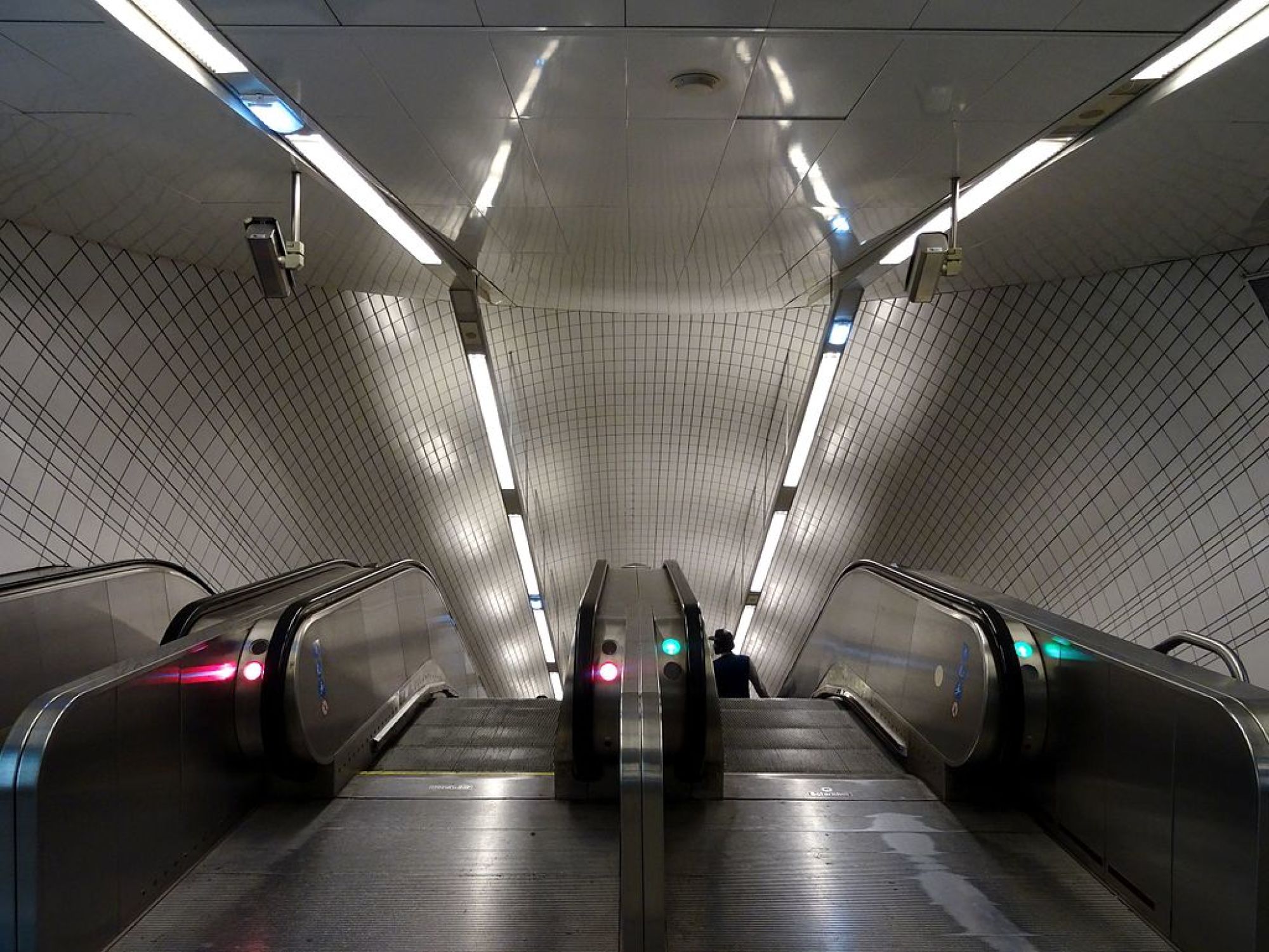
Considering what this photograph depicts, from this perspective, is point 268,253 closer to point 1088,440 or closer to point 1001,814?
point 1001,814

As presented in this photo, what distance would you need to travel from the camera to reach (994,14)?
8.60 feet

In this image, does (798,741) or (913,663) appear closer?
(913,663)

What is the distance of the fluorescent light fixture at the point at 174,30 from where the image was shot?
262 cm

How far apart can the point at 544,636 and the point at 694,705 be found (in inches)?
441

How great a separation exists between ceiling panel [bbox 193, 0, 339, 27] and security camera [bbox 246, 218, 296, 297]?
1.32 m

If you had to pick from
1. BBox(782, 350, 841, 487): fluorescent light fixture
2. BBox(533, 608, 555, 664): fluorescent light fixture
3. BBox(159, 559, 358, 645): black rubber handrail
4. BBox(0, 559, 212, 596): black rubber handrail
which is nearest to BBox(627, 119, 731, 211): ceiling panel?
BBox(159, 559, 358, 645): black rubber handrail

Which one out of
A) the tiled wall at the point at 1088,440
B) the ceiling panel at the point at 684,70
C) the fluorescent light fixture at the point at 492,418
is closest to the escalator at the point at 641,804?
the ceiling panel at the point at 684,70

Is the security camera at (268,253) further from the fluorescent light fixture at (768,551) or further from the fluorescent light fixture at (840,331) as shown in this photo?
the fluorescent light fixture at (768,551)

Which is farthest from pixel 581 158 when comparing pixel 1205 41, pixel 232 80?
pixel 1205 41

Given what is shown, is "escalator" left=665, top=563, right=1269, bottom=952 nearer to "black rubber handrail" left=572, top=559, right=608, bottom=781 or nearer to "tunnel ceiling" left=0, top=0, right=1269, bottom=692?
"black rubber handrail" left=572, top=559, right=608, bottom=781

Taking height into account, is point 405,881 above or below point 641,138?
below

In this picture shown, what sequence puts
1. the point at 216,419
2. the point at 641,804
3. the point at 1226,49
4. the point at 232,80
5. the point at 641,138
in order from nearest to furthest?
the point at 641,804, the point at 1226,49, the point at 232,80, the point at 641,138, the point at 216,419

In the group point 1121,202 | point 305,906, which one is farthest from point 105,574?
point 1121,202

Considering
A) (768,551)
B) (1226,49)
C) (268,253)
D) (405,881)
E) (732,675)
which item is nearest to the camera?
(405,881)
